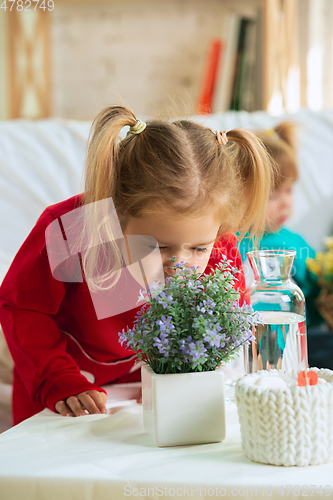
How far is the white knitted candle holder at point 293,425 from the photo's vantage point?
454 millimetres

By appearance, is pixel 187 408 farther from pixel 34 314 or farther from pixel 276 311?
pixel 34 314

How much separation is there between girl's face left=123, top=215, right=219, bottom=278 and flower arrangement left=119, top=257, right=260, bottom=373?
152mm

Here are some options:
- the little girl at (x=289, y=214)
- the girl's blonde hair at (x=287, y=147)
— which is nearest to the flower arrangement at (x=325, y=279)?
the little girl at (x=289, y=214)

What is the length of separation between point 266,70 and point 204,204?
4.65 feet

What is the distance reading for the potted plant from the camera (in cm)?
52

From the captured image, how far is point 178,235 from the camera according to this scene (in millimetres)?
723

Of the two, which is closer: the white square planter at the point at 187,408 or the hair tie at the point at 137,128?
the white square planter at the point at 187,408

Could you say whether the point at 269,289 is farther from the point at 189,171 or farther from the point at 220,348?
the point at 189,171

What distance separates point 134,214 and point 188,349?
0.30 meters

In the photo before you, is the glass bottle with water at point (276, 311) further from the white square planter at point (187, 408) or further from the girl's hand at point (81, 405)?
the girl's hand at point (81, 405)

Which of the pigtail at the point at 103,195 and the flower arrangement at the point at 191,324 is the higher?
the pigtail at the point at 103,195

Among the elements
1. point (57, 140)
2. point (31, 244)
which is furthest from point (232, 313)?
point (57, 140)

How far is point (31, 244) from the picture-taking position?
2.77 ft

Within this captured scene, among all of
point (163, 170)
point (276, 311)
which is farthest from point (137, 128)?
point (276, 311)
